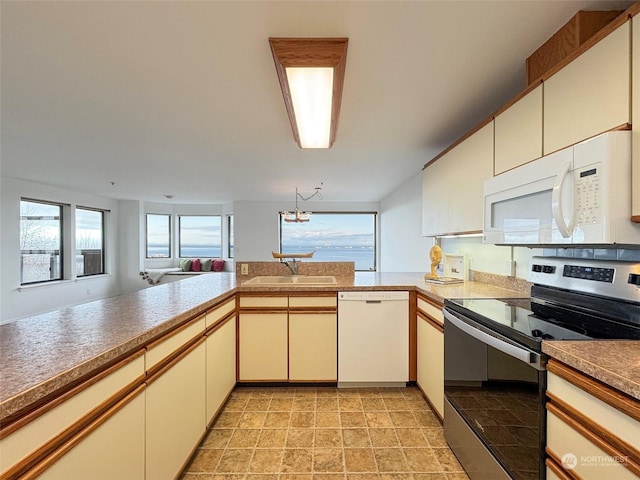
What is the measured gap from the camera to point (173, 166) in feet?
13.2

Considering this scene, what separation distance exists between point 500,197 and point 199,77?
192 centimetres

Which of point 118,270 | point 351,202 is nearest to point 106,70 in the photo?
point 351,202

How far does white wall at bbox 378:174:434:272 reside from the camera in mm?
4352

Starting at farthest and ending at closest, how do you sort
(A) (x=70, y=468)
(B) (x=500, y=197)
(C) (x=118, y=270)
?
(C) (x=118, y=270) → (B) (x=500, y=197) → (A) (x=70, y=468)

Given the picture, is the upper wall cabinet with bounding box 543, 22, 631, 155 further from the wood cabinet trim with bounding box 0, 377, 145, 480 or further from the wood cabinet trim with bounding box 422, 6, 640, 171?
the wood cabinet trim with bounding box 0, 377, 145, 480

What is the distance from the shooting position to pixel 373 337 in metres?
2.43

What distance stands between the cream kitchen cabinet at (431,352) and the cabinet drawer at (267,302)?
111cm

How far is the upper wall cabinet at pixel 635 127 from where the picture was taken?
0.96 metres

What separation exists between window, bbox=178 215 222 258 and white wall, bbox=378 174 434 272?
4.90 metres

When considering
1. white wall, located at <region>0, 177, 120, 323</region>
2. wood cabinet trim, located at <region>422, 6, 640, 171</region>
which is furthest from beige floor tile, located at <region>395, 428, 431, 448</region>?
white wall, located at <region>0, 177, 120, 323</region>

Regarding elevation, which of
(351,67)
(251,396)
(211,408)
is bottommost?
(251,396)

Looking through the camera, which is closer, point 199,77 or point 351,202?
point 199,77

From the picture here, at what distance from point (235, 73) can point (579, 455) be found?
89.3 inches

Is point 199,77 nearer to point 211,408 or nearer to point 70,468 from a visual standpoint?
point 70,468
